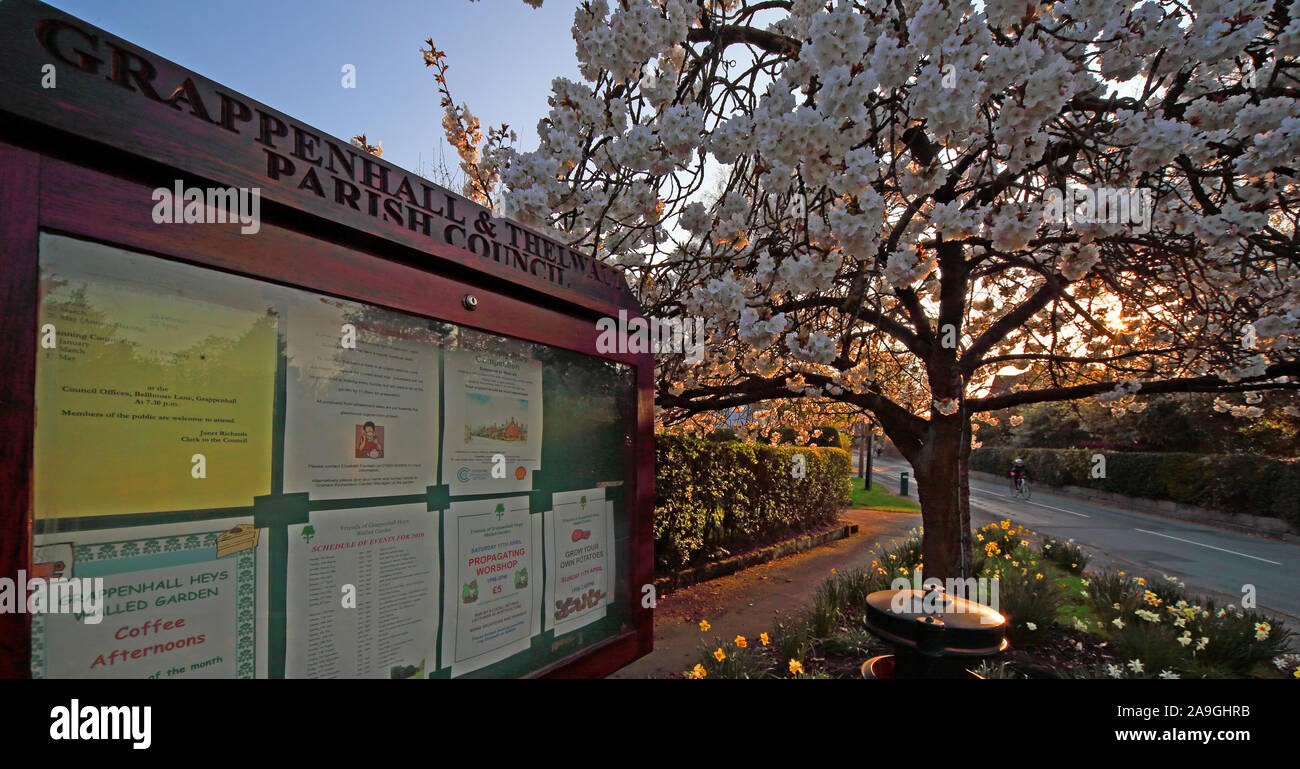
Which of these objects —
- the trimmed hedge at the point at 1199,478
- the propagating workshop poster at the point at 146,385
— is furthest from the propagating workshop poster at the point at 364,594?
the trimmed hedge at the point at 1199,478

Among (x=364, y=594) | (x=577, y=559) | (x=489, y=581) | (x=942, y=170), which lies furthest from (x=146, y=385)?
(x=942, y=170)

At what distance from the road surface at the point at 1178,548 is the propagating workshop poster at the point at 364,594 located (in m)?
10.1

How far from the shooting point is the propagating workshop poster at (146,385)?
113cm

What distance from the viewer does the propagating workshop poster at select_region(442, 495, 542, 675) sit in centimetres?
181

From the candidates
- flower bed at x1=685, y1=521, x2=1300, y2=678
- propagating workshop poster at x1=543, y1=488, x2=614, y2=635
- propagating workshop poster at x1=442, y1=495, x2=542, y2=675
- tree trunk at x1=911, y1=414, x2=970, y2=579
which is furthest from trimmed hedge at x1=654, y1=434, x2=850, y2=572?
propagating workshop poster at x1=442, y1=495, x2=542, y2=675

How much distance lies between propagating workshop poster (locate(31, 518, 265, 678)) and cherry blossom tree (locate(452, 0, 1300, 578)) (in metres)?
1.95

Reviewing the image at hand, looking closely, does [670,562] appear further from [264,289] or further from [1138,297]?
[264,289]

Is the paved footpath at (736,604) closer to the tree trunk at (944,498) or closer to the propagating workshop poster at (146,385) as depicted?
the tree trunk at (944,498)

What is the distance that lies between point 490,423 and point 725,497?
7304 millimetres

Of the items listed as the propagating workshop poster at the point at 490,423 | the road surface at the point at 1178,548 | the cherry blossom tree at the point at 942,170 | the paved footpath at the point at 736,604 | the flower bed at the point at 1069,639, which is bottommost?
the road surface at the point at 1178,548

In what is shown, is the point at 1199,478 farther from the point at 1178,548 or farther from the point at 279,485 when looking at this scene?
the point at 279,485

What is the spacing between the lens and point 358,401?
5.30ft

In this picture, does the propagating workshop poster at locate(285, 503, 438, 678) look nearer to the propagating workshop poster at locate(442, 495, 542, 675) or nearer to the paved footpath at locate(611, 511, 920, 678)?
the propagating workshop poster at locate(442, 495, 542, 675)
